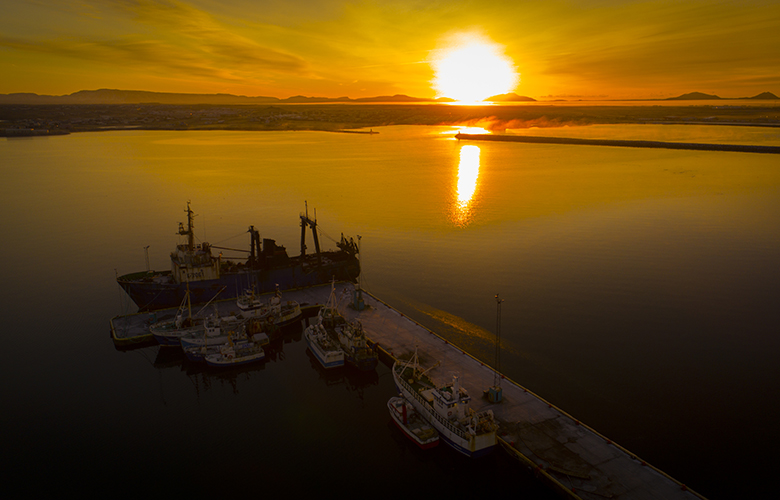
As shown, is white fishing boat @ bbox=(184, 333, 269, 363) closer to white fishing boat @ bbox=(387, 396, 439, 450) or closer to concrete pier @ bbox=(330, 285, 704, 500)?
concrete pier @ bbox=(330, 285, 704, 500)

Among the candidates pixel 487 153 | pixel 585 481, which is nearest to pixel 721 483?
pixel 585 481

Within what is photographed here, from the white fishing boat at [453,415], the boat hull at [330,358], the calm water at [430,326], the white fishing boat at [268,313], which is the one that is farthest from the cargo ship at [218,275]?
the white fishing boat at [453,415]

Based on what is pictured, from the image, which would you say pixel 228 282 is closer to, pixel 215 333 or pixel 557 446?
pixel 215 333

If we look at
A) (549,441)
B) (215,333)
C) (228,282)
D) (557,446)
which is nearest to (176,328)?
(215,333)

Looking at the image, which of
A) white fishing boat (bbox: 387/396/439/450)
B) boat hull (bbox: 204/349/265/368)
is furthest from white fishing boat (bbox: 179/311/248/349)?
white fishing boat (bbox: 387/396/439/450)

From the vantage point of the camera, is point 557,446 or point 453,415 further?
point 453,415
